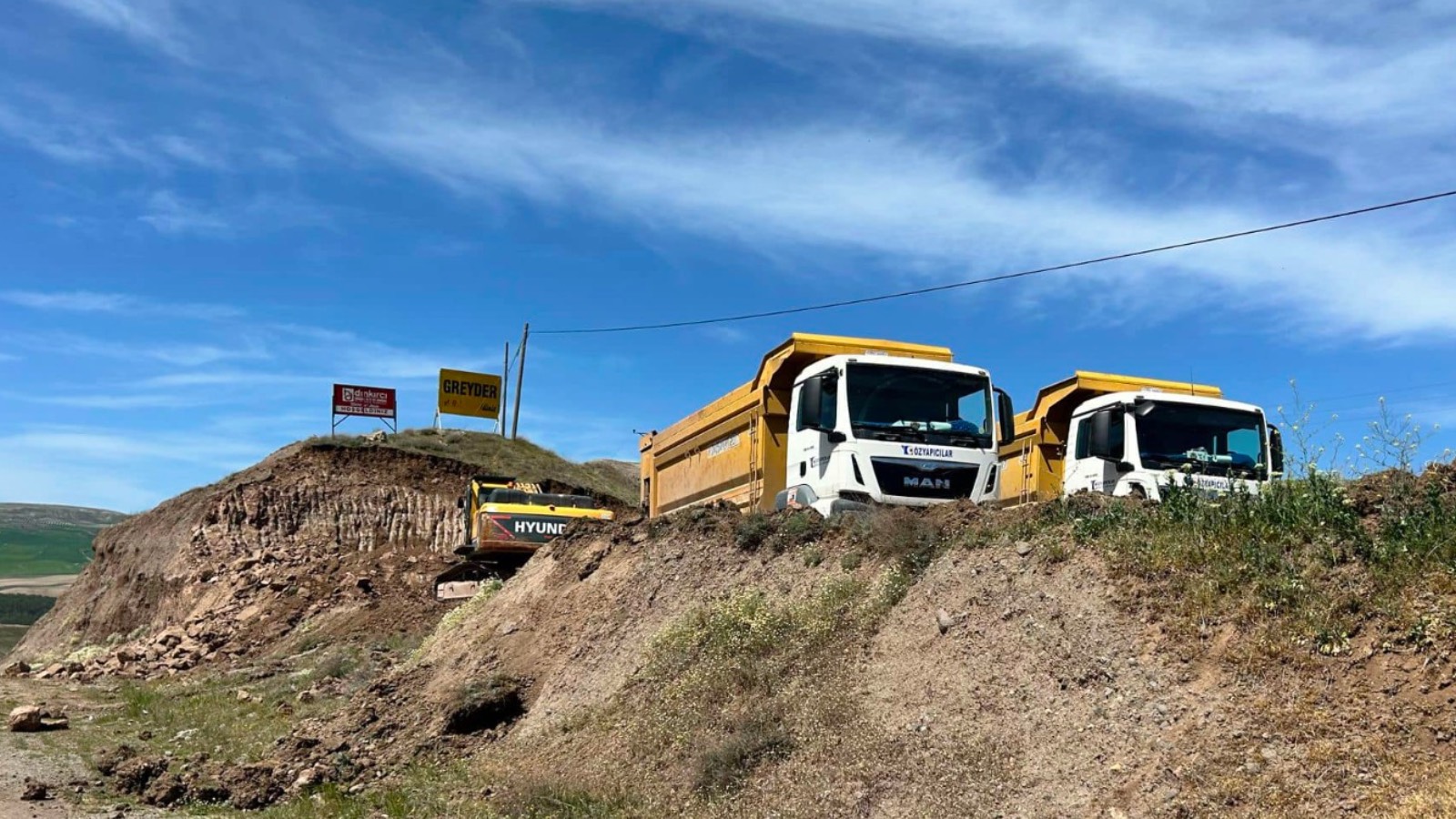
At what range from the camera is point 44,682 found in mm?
26438

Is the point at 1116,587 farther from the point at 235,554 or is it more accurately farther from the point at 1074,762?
the point at 235,554

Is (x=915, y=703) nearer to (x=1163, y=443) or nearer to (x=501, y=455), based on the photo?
(x=1163, y=443)

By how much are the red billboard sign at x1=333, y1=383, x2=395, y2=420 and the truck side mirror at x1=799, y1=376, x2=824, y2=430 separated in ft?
123

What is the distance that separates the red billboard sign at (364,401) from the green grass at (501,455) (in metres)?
1.41

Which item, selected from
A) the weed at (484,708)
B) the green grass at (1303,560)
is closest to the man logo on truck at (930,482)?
the green grass at (1303,560)

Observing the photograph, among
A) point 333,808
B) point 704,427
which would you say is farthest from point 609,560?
point 333,808

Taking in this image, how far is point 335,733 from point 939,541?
27.5ft

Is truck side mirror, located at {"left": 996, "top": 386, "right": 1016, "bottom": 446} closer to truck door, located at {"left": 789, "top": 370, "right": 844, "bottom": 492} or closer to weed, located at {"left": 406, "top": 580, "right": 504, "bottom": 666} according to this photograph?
truck door, located at {"left": 789, "top": 370, "right": 844, "bottom": 492}

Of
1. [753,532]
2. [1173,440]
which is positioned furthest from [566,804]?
[1173,440]

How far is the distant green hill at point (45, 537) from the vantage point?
113 metres

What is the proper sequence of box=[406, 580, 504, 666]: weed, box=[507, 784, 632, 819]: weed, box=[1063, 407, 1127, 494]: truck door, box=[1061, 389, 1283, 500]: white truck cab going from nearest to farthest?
1. box=[507, 784, 632, 819]: weed
2. box=[1061, 389, 1283, 500]: white truck cab
3. box=[1063, 407, 1127, 494]: truck door
4. box=[406, 580, 504, 666]: weed

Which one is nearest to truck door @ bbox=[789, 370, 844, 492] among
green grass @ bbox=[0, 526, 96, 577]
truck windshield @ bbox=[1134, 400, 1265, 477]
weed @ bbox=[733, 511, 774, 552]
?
weed @ bbox=[733, 511, 774, 552]

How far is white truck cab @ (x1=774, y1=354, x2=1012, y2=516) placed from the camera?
43.7 feet

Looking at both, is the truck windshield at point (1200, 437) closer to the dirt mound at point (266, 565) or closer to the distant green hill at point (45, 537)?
the dirt mound at point (266, 565)
